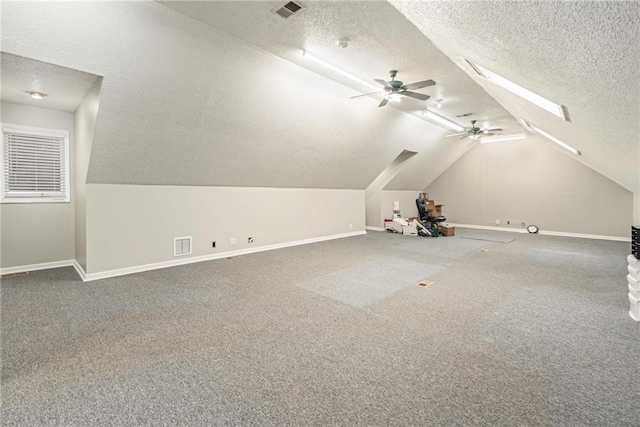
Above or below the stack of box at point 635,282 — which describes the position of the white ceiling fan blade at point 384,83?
above

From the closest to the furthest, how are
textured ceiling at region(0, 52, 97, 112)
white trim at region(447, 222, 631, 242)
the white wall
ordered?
textured ceiling at region(0, 52, 97, 112), the white wall, white trim at region(447, 222, 631, 242)

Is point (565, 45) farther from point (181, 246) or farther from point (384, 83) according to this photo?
point (181, 246)

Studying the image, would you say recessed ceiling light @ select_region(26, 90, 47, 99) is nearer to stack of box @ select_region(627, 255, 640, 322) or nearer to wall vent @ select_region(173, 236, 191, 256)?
wall vent @ select_region(173, 236, 191, 256)

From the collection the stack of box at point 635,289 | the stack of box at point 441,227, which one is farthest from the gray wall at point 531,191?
the stack of box at point 635,289

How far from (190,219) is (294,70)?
3065mm

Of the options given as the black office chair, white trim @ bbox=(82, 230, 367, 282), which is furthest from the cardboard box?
white trim @ bbox=(82, 230, 367, 282)

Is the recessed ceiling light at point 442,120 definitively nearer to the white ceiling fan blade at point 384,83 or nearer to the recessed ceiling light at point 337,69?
the recessed ceiling light at point 337,69

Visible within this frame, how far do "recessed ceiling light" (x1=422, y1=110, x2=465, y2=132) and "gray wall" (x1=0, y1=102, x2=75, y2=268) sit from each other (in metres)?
6.91

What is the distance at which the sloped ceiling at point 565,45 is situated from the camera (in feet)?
3.08

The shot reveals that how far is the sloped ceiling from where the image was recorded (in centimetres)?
94

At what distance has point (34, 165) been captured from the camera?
15.4ft

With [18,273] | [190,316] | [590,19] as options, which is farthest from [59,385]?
[18,273]

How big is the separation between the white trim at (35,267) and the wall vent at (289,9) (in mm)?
5286

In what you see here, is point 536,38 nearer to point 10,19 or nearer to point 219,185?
point 10,19
